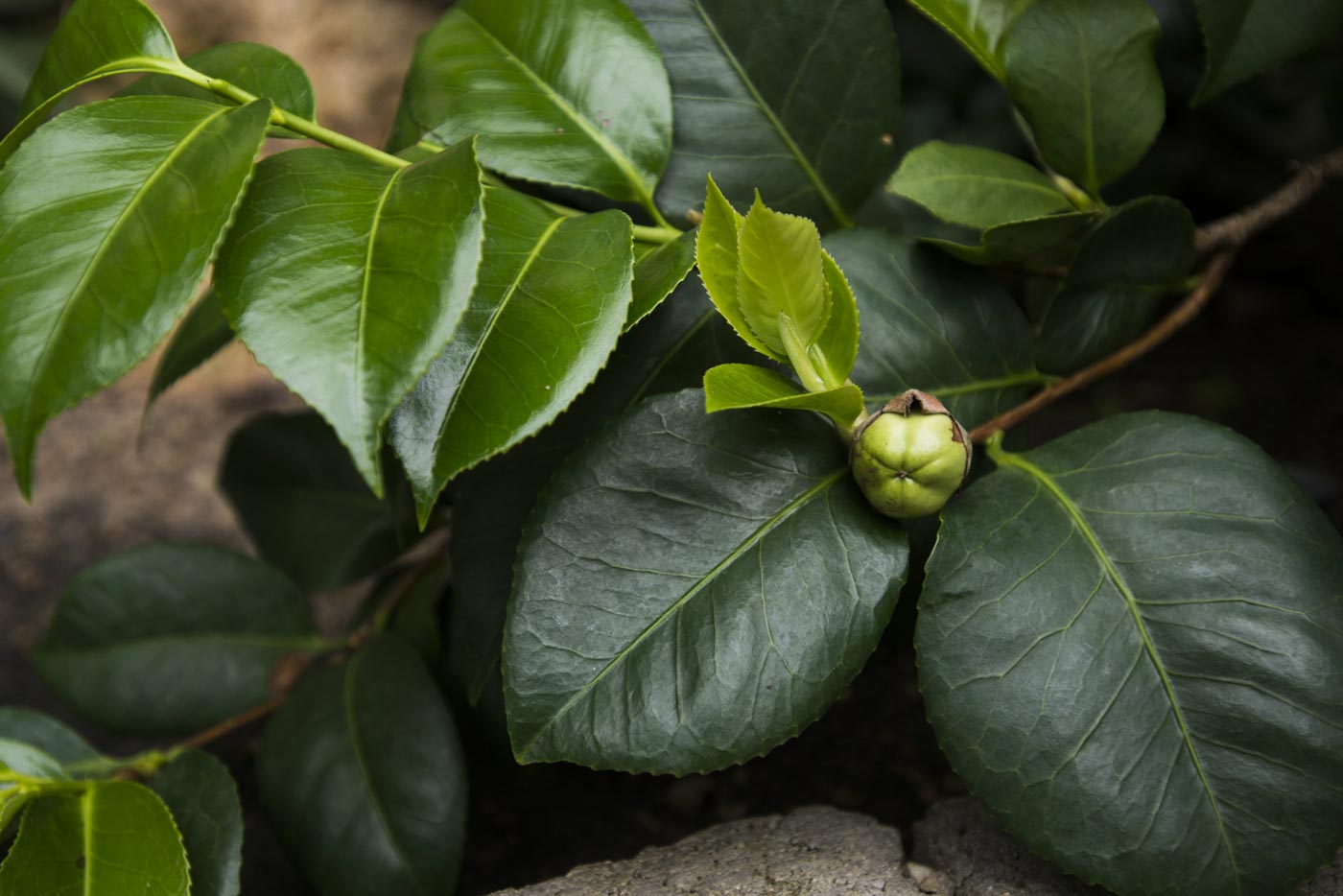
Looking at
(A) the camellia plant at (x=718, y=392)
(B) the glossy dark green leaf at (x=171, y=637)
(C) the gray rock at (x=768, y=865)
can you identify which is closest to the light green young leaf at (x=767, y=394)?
(A) the camellia plant at (x=718, y=392)

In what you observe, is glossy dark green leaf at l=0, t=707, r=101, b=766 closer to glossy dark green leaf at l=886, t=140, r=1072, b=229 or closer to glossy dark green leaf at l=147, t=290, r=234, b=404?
glossy dark green leaf at l=147, t=290, r=234, b=404

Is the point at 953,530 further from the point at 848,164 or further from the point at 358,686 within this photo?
the point at 358,686

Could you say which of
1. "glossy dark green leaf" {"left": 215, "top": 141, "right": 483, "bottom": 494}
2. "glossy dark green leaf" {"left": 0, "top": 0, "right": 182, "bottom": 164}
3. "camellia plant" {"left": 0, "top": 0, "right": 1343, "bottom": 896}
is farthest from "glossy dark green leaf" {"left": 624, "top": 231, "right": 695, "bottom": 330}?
"glossy dark green leaf" {"left": 0, "top": 0, "right": 182, "bottom": 164}

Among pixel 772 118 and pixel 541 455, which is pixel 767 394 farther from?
pixel 772 118

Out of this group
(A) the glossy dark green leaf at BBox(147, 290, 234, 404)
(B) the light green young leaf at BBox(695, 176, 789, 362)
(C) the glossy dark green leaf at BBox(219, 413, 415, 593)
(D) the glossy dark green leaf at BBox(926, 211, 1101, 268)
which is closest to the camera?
(B) the light green young leaf at BBox(695, 176, 789, 362)

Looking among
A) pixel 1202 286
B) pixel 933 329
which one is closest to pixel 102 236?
pixel 933 329
